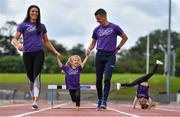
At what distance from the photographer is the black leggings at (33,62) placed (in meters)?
13.5

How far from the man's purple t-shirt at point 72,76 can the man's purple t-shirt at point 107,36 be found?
0.74 m

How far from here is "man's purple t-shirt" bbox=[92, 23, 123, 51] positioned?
46.6ft

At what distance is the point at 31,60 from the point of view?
1363cm

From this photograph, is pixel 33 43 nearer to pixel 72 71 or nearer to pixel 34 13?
pixel 34 13

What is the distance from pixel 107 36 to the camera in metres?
14.2

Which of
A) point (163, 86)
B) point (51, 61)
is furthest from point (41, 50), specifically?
point (51, 61)

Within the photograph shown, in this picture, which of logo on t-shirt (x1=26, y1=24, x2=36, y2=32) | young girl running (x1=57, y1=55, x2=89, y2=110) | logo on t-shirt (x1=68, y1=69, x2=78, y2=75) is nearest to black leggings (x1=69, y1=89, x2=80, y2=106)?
young girl running (x1=57, y1=55, x2=89, y2=110)

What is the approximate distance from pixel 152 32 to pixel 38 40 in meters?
177

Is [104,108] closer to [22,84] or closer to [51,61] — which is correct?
[22,84]

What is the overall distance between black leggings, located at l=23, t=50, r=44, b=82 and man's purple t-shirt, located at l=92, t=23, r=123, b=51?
1.46 meters

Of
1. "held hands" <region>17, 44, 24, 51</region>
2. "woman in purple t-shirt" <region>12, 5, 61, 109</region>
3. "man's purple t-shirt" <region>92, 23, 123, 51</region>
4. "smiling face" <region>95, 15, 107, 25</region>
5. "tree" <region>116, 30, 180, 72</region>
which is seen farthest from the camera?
"tree" <region>116, 30, 180, 72</region>

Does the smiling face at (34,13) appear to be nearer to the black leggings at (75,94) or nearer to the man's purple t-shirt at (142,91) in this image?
the black leggings at (75,94)

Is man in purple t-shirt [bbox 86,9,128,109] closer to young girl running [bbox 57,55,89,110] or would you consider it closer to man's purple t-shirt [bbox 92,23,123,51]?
man's purple t-shirt [bbox 92,23,123,51]

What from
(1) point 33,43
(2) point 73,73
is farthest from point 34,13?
(2) point 73,73
